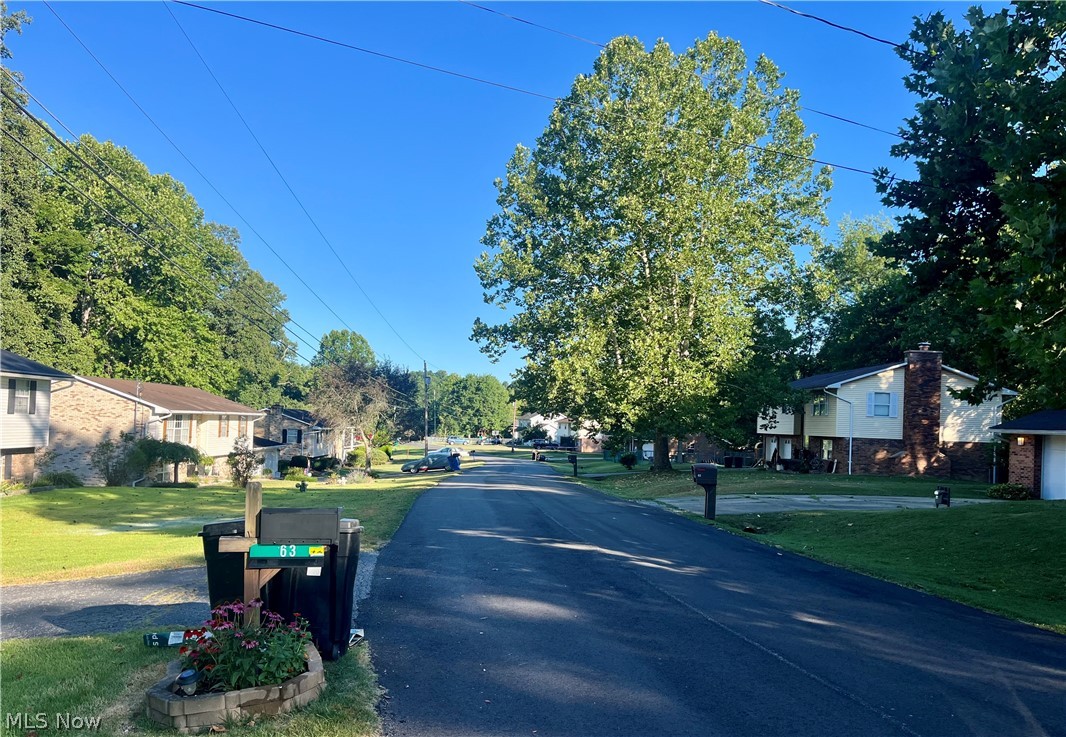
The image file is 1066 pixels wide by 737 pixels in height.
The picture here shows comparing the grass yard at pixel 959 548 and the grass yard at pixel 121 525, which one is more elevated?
the grass yard at pixel 959 548

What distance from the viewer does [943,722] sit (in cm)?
546

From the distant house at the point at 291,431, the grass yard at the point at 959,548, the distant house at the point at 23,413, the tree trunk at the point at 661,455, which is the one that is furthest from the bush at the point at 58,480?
the distant house at the point at 291,431

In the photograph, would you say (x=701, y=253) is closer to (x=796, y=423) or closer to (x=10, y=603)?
(x=796, y=423)

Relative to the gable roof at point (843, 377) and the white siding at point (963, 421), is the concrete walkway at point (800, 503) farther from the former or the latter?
the white siding at point (963, 421)

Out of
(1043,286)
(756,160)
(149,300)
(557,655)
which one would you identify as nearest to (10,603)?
(557,655)

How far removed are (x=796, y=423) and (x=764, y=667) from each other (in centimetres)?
3966

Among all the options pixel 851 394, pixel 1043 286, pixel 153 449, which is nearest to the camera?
pixel 1043 286

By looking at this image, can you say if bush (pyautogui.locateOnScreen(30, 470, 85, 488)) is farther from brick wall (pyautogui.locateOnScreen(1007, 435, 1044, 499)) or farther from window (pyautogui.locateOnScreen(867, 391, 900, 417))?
brick wall (pyautogui.locateOnScreen(1007, 435, 1044, 499))

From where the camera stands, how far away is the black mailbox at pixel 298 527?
6.06m

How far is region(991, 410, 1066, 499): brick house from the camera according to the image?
82.1 ft

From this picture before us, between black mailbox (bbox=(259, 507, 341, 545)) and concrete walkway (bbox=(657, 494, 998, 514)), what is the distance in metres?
17.3

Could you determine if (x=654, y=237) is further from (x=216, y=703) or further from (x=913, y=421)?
(x=216, y=703)

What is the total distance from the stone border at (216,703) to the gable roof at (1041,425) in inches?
1034

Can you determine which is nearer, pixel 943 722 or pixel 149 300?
pixel 943 722
